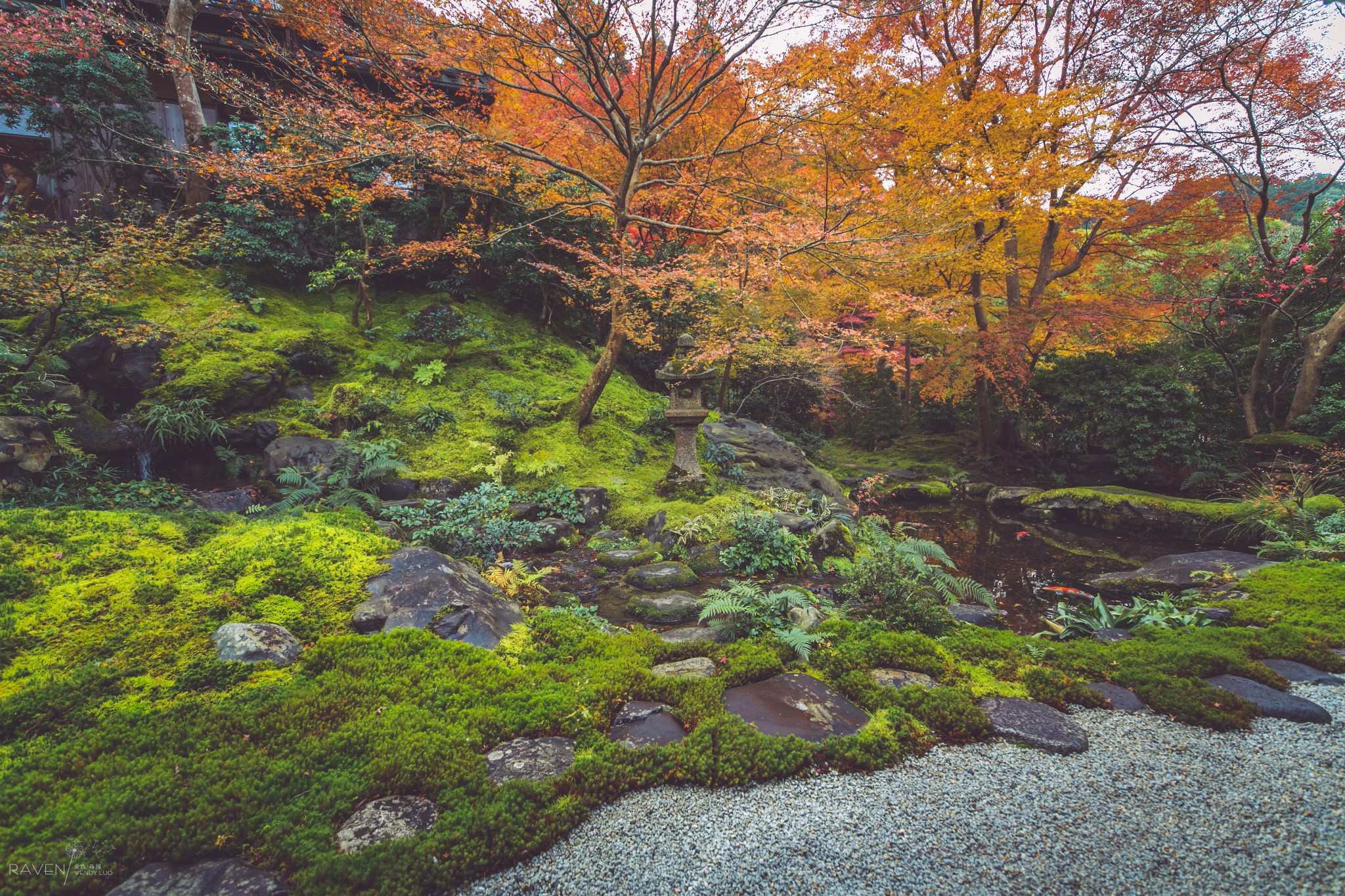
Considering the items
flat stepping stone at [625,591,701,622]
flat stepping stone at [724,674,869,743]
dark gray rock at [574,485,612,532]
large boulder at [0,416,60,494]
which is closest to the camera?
flat stepping stone at [724,674,869,743]

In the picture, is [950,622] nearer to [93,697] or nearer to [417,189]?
[93,697]

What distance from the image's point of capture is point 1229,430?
9211 mm

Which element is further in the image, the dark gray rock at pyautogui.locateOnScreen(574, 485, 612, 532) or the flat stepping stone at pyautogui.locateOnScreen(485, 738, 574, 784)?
the dark gray rock at pyautogui.locateOnScreen(574, 485, 612, 532)

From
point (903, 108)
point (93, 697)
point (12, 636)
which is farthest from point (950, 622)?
point (903, 108)

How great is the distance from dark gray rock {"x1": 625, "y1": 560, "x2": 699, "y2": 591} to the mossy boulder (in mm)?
7974

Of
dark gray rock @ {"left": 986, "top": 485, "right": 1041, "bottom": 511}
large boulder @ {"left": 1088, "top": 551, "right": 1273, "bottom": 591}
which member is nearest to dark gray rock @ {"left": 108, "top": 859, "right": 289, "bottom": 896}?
A: large boulder @ {"left": 1088, "top": 551, "right": 1273, "bottom": 591}

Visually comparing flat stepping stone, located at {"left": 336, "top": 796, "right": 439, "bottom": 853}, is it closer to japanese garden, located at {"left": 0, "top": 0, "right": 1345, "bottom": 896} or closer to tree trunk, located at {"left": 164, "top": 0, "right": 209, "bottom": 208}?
japanese garden, located at {"left": 0, "top": 0, "right": 1345, "bottom": 896}

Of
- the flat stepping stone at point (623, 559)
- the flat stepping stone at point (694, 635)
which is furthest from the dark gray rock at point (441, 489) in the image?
the flat stepping stone at point (694, 635)

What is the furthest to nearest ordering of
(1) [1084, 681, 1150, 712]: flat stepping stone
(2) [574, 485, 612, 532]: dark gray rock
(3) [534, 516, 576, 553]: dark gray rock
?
(2) [574, 485, 612, 532]: dark gray rock < (3) [534, 516, 576, 553]: dark gray rock < (1) [1084, 681, 1150, 712]: flat stepping stone

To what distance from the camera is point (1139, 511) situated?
8133 millimetres

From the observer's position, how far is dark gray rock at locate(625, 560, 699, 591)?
194 inches

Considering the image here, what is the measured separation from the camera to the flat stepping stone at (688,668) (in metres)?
2.84

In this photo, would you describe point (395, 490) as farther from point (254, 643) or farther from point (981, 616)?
point (981, 616)

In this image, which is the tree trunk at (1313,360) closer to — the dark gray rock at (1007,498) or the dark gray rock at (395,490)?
the dark gray rock at (1007,498)
